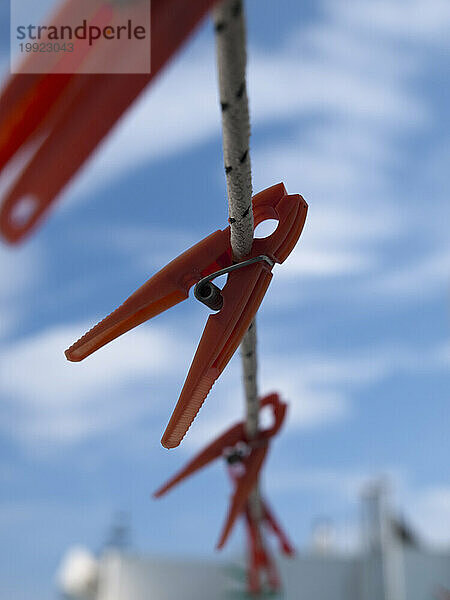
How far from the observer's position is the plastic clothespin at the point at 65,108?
1.85 ft

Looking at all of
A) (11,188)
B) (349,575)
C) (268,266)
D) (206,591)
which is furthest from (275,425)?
(349,575)

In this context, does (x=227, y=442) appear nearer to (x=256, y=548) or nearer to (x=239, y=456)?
(x=239, y=456)

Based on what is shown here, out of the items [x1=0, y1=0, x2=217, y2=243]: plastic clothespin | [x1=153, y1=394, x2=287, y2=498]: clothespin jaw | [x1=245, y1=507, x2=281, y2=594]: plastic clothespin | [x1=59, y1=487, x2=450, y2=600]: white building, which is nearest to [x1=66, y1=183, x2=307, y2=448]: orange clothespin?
[x1=0, y1=0, x2=217, y2=243]: plastic clothespin

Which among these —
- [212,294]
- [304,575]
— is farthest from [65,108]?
[304,575]

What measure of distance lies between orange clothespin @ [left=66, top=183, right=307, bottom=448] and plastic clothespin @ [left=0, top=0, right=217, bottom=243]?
0.33 m

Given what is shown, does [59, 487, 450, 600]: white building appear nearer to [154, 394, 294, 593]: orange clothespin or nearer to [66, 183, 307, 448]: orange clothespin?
[154, 394, 294, 593]: orange clothespin

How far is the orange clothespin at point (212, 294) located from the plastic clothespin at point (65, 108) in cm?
33

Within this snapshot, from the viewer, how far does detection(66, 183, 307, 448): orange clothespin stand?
0.95 metres

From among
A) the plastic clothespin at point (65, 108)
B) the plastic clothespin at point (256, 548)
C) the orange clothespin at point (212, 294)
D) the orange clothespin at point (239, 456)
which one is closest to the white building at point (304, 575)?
the plastic clothespin at point (256, 548)

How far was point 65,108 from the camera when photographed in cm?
60

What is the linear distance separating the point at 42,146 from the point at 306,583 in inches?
225

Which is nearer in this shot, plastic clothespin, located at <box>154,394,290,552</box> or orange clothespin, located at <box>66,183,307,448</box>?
orange clothespin, located at <box>66,183,307,448</box>

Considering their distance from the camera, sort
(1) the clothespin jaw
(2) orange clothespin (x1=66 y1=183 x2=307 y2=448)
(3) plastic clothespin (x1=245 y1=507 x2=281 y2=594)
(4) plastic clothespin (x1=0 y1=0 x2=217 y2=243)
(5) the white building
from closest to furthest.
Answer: (4) plastic clothespin (x1=0 y1=0 x2=217 y2=243)
(2) orange clothespin (x1=66 y1=183 x2=307 y2=448)
(1) the clothespin jaw
(3) plastic clothespin (x1=245 y1=507 x2=281 y2=594)
(5) the white building

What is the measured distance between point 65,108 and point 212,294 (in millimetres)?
452
